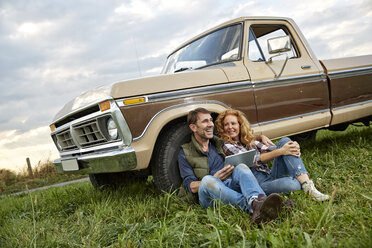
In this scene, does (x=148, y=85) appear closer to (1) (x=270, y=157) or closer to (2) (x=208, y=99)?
(2) (x=208, y=99)

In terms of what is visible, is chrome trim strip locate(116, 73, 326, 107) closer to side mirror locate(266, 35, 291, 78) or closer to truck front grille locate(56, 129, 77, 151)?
side mirror locate(266, 35, 291, 78)

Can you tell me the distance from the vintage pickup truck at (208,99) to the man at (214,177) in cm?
18

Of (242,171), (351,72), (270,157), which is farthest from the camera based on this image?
(351,72)

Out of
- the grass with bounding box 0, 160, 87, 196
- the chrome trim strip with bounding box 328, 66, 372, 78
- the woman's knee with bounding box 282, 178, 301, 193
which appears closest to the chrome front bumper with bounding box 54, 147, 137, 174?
the woman's knee with bounding box 282, 178, 301, 193

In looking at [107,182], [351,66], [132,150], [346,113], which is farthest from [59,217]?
[351,66]

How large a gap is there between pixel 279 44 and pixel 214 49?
0.73m

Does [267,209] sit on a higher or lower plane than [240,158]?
lower

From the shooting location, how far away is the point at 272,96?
11.1 feet

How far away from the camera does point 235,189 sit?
7.79 ft

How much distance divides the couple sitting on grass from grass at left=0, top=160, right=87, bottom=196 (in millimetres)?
8393

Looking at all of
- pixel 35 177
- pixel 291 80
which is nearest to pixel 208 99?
pixel 291 80

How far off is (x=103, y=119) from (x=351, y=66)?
11.6 ft

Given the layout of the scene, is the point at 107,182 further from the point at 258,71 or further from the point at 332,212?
the point at 332,212

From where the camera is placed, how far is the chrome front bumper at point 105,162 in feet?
8.36
